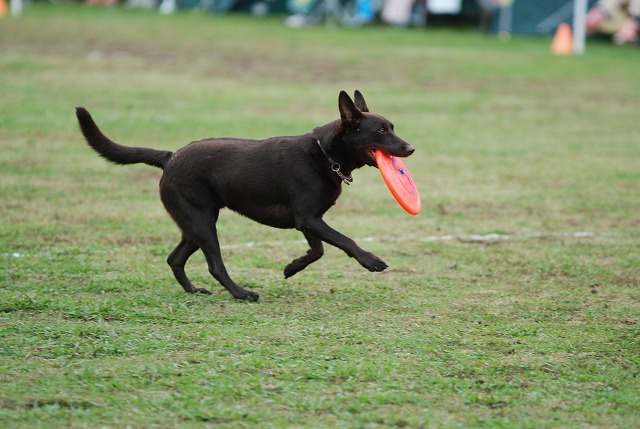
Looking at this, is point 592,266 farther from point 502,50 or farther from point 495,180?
point 502,50

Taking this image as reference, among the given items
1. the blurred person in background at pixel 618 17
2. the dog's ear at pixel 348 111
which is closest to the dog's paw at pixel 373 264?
the dog's ear at pixel 348 111

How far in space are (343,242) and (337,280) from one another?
984mm

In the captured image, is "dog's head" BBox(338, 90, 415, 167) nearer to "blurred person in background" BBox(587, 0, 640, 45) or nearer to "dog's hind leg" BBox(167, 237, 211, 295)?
"dog's hind leg" BBox(167, 237, 211, 295)

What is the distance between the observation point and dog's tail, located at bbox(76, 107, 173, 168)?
713 cm

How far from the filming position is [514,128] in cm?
1612

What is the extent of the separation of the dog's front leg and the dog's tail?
3.93 ft

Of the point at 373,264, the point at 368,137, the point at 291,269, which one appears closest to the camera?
A: the point at 373,264

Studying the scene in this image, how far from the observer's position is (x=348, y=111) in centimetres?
682

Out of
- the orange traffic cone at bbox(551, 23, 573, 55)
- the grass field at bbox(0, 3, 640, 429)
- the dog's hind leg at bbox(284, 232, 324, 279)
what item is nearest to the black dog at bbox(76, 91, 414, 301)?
the dog's hind leg at bbox(284, 232, 324, 279)

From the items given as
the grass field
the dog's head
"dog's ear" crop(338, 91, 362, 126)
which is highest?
"dog's ear" crop(338, 91, 362, 126)

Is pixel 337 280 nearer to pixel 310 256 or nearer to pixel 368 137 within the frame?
pixel 310 256

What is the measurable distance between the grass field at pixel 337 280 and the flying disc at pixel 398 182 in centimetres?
65

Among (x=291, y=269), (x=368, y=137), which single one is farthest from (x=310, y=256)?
(x=368, y=137)

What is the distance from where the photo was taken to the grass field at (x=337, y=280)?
4965mm
